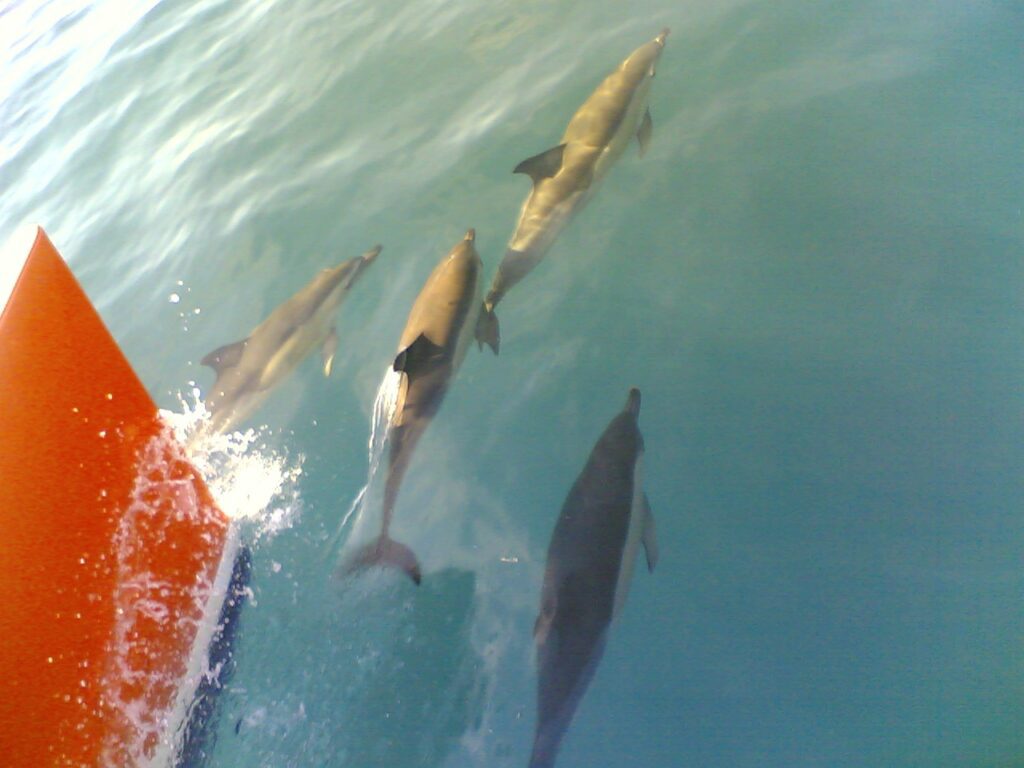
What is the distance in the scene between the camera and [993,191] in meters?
5.30

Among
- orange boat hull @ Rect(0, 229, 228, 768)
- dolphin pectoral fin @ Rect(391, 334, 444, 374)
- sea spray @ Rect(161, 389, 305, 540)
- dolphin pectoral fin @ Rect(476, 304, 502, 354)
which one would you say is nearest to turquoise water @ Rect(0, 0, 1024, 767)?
sea spray @ Rect(161, 389, 305, 540)

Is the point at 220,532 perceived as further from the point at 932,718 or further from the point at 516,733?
the point at 932,718

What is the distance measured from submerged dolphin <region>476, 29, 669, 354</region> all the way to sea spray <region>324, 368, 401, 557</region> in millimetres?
701

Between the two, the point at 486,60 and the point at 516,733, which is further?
the point at 486,60

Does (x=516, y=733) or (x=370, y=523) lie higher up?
(x=370, y=523)

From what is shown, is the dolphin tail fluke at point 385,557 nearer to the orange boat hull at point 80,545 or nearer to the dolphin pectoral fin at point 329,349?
the orange boat hull at point 80,545

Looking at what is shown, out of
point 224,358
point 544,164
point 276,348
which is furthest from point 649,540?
point 224,358

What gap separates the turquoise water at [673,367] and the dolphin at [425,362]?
0.13 m

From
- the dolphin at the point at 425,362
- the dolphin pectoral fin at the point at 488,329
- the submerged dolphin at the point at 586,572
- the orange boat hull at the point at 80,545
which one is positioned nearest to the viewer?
the orange boat hull at the point at 80,545

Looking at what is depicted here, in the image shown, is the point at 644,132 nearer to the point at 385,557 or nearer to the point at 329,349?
the point at 329,349

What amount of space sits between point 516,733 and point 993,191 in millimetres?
4531

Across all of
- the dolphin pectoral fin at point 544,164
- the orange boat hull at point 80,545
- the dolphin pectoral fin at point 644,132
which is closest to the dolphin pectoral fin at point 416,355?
the orange boat hull at point 80,545

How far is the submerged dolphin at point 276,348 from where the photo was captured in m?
5.79

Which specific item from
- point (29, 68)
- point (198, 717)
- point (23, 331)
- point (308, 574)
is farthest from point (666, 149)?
point (29, 68)
